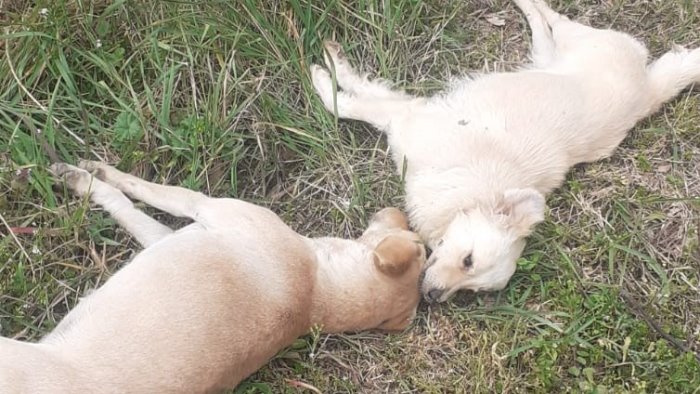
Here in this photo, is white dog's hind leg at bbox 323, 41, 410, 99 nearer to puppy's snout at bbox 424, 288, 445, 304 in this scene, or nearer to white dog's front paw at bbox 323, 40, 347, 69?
white dog's front paw at bbox 323, 40, 347, 69

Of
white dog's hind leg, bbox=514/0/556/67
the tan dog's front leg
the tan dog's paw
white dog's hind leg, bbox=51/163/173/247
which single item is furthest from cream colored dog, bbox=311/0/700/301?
the tan dog's paw

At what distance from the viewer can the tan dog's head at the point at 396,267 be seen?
3.96 meters

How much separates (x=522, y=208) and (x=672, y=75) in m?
1.51

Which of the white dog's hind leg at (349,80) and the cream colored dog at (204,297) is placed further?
the white dog's hind leg at (349,80)

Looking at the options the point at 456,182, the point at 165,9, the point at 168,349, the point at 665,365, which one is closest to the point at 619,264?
the point at 665,365

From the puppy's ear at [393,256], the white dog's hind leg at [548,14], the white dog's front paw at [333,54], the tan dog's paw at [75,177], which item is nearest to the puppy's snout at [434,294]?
the puppy's ear at [393,256]

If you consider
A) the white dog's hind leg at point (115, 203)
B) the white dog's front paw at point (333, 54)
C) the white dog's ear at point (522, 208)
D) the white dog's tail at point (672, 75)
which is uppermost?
the white dog's front paw at point (333, 54)

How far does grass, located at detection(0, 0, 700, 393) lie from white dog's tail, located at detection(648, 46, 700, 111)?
117 mm

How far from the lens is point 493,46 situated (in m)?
5.18

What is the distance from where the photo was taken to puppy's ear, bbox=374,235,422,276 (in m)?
3.94

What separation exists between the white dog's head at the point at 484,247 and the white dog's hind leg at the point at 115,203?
4.62 feet

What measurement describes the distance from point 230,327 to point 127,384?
490 mm

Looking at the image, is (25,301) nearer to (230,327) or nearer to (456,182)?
(230,327)

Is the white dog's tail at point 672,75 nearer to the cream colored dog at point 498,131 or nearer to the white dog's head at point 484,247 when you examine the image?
the cream colored dog at point 498,131
